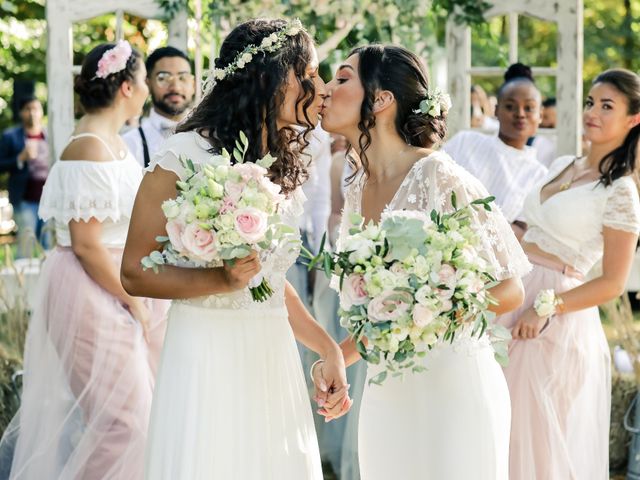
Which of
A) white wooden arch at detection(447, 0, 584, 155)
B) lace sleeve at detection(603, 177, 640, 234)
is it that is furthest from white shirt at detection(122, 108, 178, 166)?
lace sleeve at detection(603, 177, 640, 234)

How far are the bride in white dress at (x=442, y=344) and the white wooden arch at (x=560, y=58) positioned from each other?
Result: 3408 mm

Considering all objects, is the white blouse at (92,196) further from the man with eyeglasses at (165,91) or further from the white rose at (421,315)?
the white rose at (421,315)

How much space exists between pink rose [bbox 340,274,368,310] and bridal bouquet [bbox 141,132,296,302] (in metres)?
0.22

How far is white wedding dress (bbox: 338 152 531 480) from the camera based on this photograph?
130 inches

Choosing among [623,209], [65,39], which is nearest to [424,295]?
[623,209]

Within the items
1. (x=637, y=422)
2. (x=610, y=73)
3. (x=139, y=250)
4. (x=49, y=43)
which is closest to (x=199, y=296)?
(x=139, y=250)

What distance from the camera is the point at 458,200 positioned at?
3.31 m

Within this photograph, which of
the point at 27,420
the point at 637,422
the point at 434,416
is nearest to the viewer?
the point at 434,416

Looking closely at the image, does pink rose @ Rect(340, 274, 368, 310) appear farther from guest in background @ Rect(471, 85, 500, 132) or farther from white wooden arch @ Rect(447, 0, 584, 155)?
guest in background @ Rect(471, 85, 500, 132)

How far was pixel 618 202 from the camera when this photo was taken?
15.0 feet

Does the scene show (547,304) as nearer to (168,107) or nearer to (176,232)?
(176,232)

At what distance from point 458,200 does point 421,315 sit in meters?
0.59

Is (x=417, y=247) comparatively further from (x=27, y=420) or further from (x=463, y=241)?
(x=27, y=420)

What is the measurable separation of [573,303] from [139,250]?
2.25 meters
